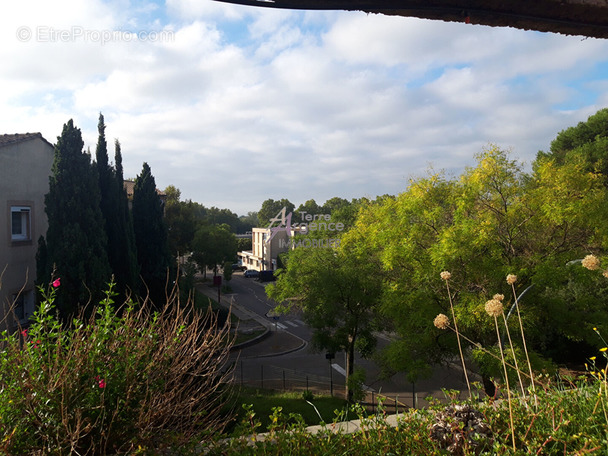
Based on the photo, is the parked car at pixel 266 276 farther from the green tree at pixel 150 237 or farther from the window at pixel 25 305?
the window at pixel 25 305

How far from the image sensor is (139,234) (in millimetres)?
21234

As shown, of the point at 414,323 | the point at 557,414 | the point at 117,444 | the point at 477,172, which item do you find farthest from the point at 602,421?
the point at 477,172

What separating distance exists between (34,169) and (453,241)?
14.6m

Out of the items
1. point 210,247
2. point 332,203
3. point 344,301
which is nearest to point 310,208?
point 332,203

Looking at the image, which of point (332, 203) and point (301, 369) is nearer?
point (301, 369)

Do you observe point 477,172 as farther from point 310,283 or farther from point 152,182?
point 152,182

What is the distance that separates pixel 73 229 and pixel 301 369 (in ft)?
46.0

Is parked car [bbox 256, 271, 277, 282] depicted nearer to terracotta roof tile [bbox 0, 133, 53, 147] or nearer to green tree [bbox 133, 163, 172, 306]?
green tree [bbox 133, 163, 172, 306]

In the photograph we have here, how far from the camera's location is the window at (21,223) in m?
13.8

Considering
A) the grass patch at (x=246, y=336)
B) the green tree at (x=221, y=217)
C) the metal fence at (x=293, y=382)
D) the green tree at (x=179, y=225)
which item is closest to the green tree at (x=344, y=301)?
the metal fence at (x=293, y=382)

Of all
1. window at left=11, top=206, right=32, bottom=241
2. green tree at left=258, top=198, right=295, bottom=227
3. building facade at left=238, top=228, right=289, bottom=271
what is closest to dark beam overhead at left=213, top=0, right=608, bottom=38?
window at left=11, top=206, right=32, bottom=241

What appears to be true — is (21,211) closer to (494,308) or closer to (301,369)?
(301,369)

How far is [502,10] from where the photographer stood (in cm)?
204

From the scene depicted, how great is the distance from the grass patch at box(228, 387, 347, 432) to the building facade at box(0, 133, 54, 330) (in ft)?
26.4
